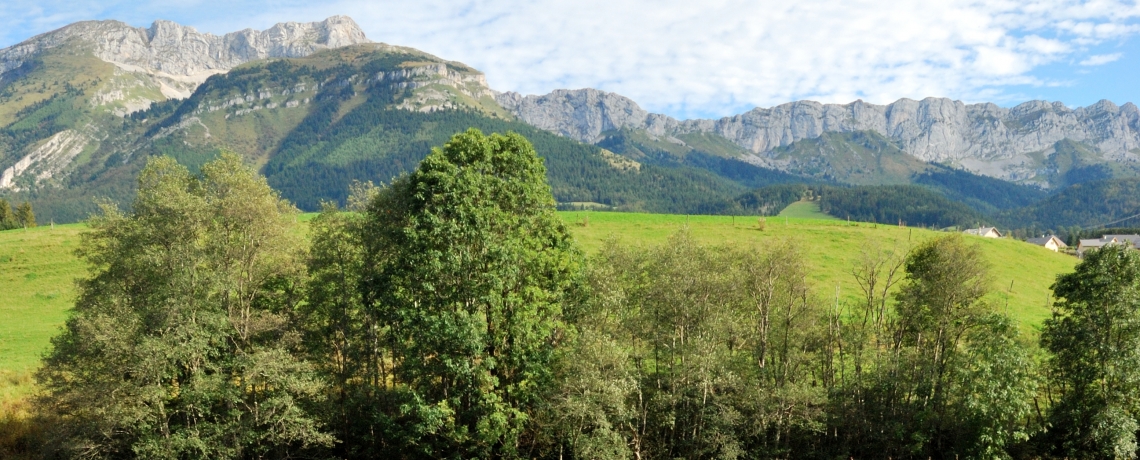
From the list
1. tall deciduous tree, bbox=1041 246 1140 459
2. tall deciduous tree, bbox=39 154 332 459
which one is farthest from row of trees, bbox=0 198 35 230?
tall deciduous tree, bbox=1041 246 1140 459

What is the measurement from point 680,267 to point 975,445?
1824 centimetres

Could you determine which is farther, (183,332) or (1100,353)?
(1100,353)

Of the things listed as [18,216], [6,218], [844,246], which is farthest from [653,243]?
[18,216]

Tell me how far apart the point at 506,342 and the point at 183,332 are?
16.0 m

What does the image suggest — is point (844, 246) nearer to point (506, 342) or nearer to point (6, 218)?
point (506, 342)

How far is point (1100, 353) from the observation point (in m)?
29.8

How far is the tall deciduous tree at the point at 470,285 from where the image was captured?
29047 millimetres

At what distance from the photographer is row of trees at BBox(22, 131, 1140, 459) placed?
28.5 meters

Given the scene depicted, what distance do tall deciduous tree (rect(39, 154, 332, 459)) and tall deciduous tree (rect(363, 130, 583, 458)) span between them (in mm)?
5627

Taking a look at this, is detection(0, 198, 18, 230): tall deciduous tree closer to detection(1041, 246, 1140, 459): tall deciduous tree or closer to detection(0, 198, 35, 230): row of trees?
detection(0, 198, 35, 230): row of trees

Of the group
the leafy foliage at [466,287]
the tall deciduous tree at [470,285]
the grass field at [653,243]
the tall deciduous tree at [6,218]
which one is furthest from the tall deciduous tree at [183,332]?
the tall deciduous tree at [6,218]

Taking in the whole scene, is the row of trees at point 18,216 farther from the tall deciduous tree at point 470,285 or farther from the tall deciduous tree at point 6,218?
the tall deciduous tree at point 470,285

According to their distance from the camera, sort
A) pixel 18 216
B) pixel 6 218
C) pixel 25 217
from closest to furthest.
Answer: pixel 6 218
pixel 18 216
pixel 25 217

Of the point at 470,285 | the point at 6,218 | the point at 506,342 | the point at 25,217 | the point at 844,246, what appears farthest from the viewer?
the point at 25,217
